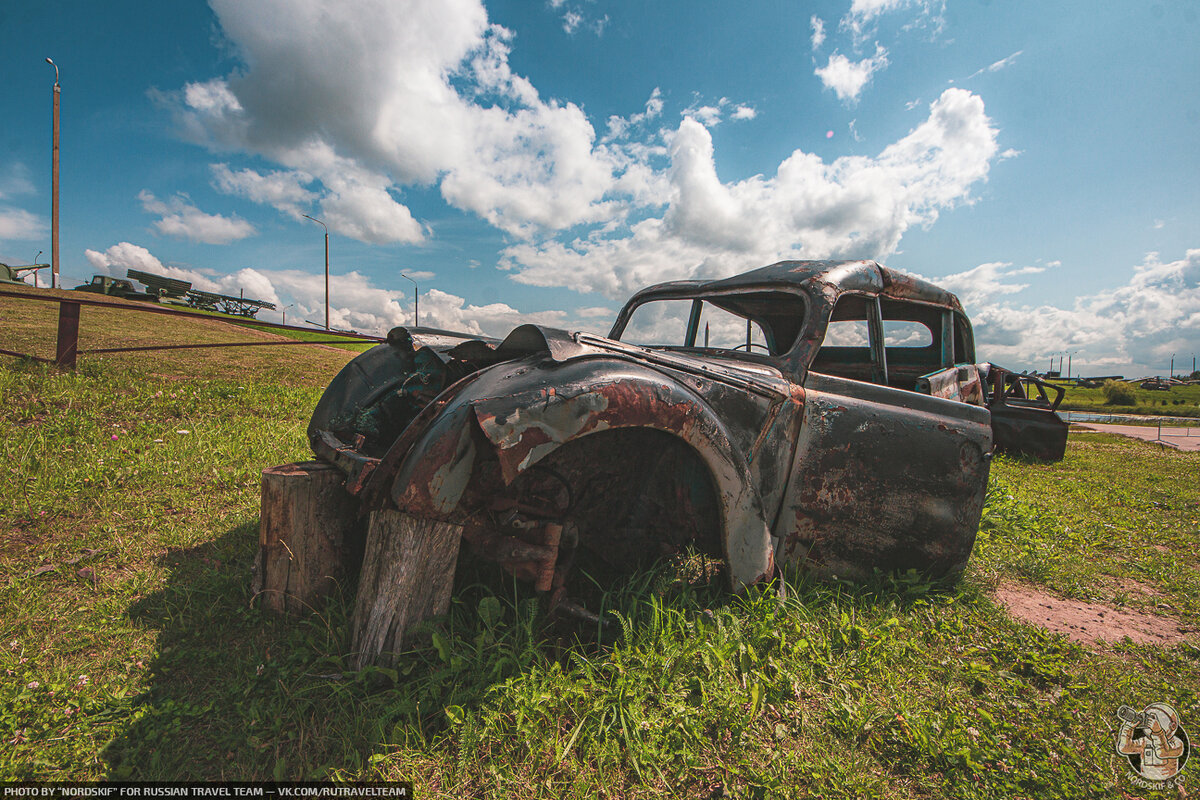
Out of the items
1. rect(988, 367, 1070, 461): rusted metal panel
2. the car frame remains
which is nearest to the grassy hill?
the car frame remains

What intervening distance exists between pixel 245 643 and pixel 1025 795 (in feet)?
9.39

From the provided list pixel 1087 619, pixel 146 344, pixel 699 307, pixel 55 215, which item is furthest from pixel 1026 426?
pixel 55 215

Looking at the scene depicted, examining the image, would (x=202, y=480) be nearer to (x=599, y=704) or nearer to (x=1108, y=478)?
(x=599, y=704)

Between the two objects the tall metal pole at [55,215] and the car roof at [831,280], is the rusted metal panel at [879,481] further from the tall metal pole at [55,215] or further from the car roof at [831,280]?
the tall metal pole at [55,215]

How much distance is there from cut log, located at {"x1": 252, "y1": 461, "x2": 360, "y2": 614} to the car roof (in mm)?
2333

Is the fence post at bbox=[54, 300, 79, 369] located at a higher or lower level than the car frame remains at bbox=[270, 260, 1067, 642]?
higher

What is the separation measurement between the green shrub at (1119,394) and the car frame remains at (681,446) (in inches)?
1535

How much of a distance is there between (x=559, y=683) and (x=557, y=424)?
95cm

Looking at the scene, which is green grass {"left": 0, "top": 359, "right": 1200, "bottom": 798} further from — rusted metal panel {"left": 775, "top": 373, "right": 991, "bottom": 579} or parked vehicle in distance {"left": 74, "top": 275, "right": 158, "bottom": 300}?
parked vehicle in distance {"left": 74, "top": 275, "right": 158, "bottom": 300}

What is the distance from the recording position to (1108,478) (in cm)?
632

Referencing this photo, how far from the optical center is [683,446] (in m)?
2.10

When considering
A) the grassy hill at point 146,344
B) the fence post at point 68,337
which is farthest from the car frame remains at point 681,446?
the fence post at point 68,337

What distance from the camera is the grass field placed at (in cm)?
160

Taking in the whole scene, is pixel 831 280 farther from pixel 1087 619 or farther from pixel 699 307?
pixel 1087 619
